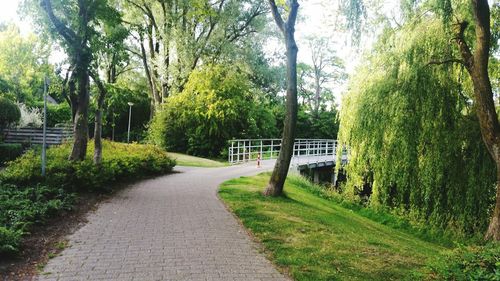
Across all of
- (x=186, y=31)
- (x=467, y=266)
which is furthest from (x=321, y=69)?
(x=467, y=266)

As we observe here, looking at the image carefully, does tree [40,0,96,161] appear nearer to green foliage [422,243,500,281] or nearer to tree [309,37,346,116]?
green foliage [422,243,500,281]

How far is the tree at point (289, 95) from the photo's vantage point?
41.0ft

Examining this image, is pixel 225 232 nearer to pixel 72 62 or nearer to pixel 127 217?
pixel 127 217

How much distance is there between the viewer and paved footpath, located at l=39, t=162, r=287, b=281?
5805 millimetres

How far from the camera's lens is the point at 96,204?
10695mm

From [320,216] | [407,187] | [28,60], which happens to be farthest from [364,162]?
[28,60]

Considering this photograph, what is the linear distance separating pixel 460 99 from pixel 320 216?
16.6ft

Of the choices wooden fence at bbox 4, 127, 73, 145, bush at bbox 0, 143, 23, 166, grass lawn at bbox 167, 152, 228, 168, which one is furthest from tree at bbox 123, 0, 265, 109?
bush at bbox 0, 143, 23, 166

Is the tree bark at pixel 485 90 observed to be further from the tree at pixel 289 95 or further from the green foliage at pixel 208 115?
the green foliage at pixel 208 115

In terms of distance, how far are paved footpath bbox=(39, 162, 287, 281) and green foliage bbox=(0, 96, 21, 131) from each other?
13694 mm

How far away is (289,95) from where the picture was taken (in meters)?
12.7

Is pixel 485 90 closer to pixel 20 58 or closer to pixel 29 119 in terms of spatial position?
pixel 29 119

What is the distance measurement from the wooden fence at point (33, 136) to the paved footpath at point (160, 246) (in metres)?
14.3

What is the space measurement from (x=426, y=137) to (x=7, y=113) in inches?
792
